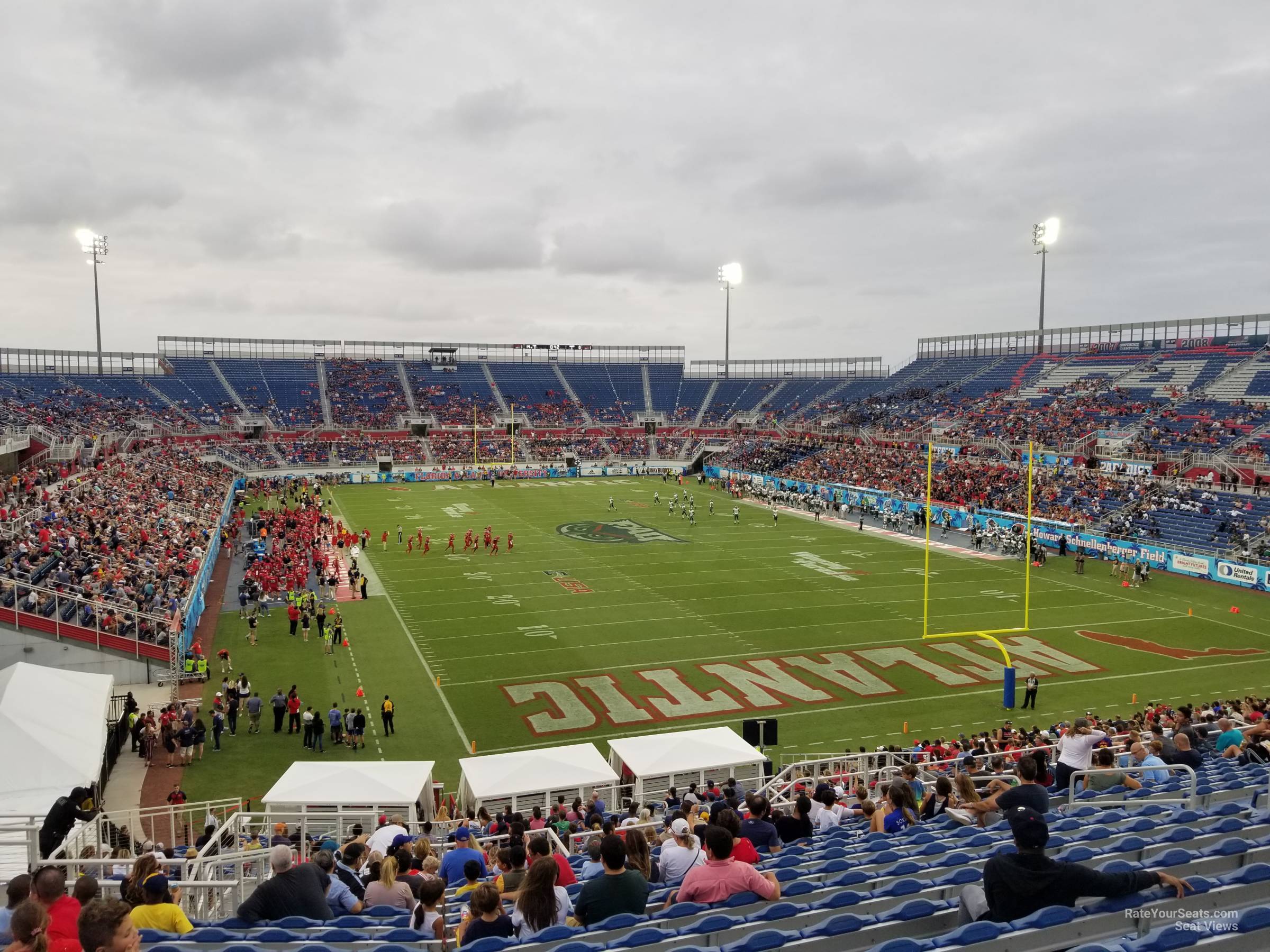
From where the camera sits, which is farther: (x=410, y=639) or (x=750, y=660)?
(x=410, y=639)

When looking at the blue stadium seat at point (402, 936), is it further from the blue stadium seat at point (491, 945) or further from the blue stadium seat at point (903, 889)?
the blue stadium seat at point (903, 889)

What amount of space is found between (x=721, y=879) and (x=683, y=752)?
395 inches

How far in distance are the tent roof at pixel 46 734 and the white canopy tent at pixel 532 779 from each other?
5876 millimetres

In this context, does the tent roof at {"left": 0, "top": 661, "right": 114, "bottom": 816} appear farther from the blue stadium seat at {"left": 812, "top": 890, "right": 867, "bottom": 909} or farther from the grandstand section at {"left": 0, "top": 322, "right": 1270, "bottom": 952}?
the blue stadium seat at {"left": 812, "top": 890, "right": 867, "bottom": 909}

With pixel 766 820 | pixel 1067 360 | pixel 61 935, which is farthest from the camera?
pixel 1067 360

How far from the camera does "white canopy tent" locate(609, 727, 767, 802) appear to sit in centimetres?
1504

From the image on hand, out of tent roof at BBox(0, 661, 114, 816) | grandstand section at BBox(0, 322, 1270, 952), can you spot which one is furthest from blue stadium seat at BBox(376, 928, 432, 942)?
tent roof at BBox(0, 661, 114, 816)

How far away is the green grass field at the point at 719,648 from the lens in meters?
19.9

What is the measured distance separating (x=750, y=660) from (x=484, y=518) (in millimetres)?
27999

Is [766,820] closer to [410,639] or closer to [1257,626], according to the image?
[410,639]

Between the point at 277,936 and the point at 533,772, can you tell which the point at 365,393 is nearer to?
the point at 533,772

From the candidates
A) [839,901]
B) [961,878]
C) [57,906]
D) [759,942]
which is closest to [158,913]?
[57,906]

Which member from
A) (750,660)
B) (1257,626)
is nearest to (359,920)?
(750,660)

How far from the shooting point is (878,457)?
61312mm
